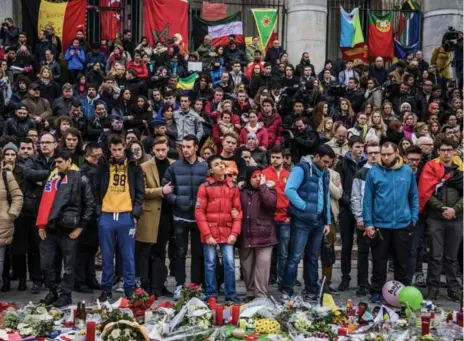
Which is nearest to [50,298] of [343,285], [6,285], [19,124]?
[6,285]

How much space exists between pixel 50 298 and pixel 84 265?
0.90m

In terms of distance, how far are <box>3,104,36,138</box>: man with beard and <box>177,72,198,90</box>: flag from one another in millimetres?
4667

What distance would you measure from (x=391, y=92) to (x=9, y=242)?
10010mm

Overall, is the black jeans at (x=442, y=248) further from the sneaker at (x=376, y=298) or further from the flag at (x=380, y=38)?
the flag at (x=380, y=38)

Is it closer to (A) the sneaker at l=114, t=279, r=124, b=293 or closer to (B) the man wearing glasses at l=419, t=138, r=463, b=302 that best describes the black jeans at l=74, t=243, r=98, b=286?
(A) the sneaker at l=114, t=279, r=124, b=293

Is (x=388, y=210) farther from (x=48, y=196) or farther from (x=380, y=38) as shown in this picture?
(x=380, y=38)

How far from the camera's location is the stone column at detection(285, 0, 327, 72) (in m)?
20.2

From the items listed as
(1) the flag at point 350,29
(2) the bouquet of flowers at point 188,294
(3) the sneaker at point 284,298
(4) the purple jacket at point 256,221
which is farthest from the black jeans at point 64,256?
(1) the flag at point 350,29

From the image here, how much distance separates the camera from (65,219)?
8.30m

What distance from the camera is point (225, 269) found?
8.71 m

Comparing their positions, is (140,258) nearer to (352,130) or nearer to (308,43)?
(352,130)

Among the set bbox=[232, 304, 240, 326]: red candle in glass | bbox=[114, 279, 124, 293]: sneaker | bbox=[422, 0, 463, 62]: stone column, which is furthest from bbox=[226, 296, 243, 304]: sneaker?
bbox=[422, 0, 463, 62]: stone column

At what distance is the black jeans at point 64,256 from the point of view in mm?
8430

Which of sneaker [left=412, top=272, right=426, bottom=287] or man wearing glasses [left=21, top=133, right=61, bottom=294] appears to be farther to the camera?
sneaker [left=412, top=272, right=426, bottom=287]
